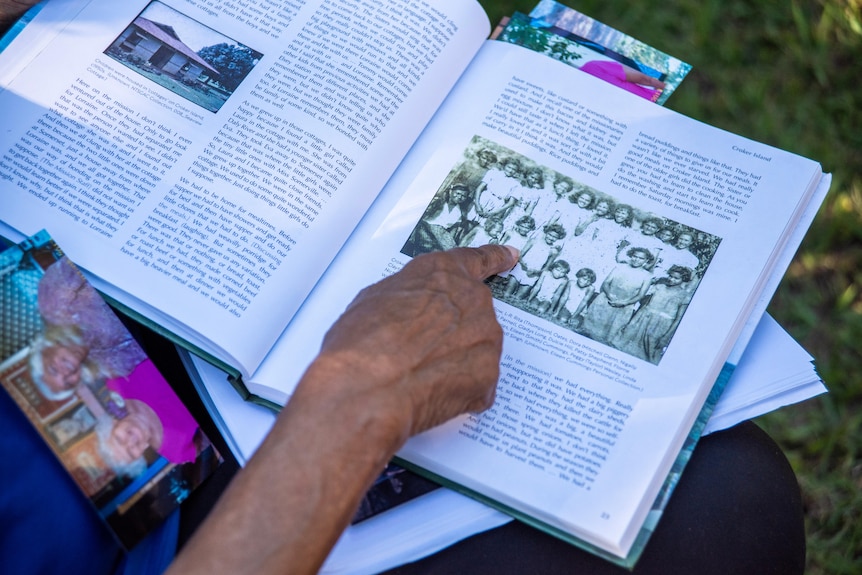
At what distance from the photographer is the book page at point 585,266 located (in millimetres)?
776

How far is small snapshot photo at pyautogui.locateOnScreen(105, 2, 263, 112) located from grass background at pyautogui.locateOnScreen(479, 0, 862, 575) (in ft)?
3.01

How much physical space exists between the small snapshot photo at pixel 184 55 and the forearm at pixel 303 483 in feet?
1.31

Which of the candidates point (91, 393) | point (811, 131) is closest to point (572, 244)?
point (91, 393)

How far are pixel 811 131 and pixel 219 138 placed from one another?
1.30 m

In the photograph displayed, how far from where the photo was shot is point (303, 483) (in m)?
0.65

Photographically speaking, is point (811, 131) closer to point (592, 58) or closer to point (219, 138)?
point (592, 58)

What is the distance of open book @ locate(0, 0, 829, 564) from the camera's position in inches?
31.3

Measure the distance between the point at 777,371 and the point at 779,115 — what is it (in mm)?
998

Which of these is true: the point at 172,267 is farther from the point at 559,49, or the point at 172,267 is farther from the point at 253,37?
the point at 559,49

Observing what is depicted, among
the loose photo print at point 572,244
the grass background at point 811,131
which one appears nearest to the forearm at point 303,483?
the loose photo print at point 572,244

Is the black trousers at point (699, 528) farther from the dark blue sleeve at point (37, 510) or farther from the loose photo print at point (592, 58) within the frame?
the loose photo print at point (592, 58)

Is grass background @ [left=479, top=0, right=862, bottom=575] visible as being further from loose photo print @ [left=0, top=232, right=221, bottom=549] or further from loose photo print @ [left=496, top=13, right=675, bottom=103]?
loose photo print @ [left=0, top=232, right=221, bottom=549]

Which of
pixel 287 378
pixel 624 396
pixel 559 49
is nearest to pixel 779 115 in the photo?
pixel 559 49

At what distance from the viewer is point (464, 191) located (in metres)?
0.91
